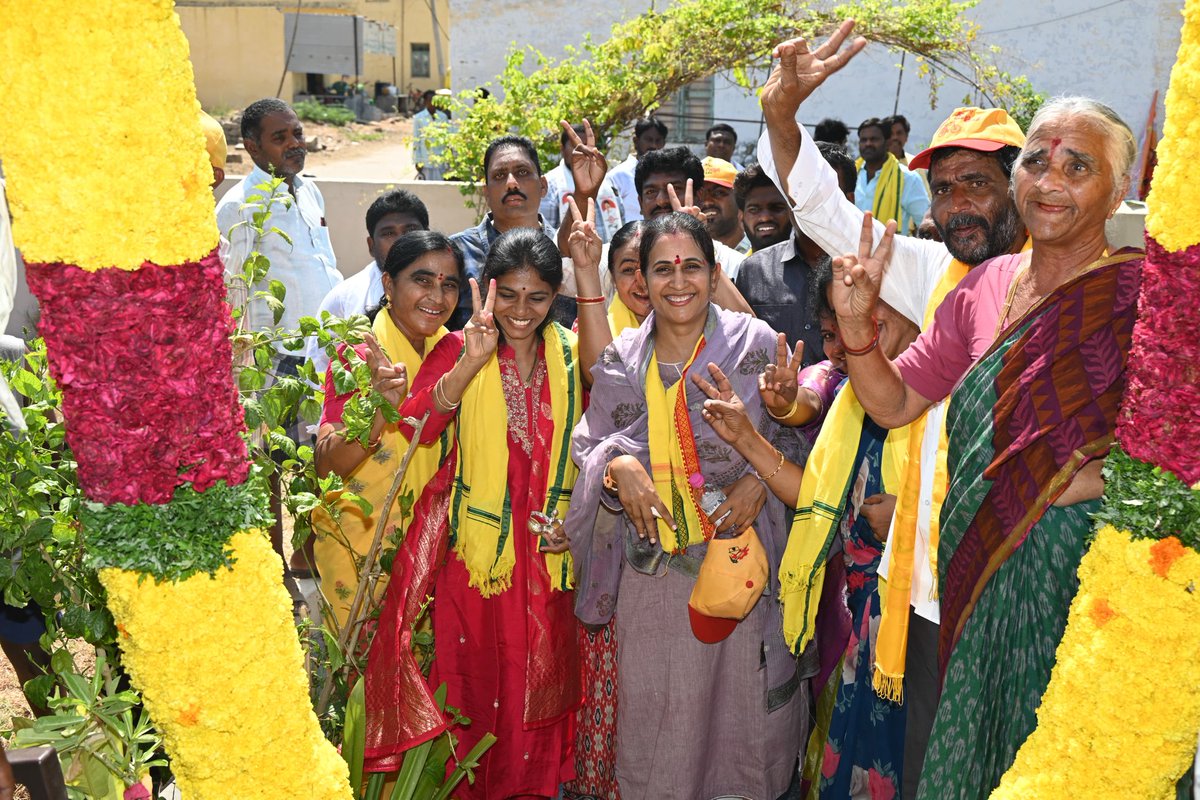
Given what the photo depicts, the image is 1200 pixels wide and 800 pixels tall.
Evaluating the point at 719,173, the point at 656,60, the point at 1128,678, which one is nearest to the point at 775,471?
the point at 1128,678

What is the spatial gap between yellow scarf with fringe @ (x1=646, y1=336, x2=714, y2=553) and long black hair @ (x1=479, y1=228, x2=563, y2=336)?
57cm

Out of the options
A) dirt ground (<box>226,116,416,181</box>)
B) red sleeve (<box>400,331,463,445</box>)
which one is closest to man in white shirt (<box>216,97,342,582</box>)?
red sleeve (<box>400,331,463,445</box>)

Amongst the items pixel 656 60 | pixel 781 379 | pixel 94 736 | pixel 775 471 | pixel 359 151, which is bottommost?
pixel 94 736

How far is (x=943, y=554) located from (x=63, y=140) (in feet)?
7.12

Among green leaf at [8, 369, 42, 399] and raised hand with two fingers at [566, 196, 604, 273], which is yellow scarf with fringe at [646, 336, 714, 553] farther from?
green leaf at [8, 369, 42, 399]

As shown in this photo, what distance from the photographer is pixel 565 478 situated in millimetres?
3525

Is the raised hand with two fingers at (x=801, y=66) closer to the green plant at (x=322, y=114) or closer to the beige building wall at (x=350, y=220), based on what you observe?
the beige building wall at (x=350, y=220)

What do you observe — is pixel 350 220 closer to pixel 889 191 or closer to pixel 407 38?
pixel 889 191

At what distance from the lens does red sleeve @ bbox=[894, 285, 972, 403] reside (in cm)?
277

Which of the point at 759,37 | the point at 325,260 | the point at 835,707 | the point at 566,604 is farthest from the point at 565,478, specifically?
the point at 759,37

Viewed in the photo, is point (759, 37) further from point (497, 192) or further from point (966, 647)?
point (966, 647)

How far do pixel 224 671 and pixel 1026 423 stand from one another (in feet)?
6.01

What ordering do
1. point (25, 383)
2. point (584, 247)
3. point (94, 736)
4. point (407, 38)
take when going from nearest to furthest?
point (94, 736) < point (25, 383) < point (584, 247) < point (407, 38)

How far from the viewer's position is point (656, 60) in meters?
9.29
